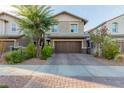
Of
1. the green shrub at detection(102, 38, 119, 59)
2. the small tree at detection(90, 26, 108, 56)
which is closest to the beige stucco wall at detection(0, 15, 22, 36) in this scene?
the small tree at detection(90, 26, 108, 56)

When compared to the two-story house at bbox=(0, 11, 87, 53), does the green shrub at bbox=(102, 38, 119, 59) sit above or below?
below

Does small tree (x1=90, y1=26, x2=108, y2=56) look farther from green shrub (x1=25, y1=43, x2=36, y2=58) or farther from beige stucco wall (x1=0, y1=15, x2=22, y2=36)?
beige stucco wall (x1=0, y1=15, x2=22, y2=36)

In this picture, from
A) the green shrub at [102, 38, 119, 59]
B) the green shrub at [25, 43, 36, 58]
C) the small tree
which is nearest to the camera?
the green shrub at [25, 43, 36, 58]

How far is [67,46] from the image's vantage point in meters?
35.4

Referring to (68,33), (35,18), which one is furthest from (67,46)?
(35,18)

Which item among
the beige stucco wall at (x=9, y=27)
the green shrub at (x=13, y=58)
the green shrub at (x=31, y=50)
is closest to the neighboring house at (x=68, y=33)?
the beige stucco wall at (x=9, y=27)

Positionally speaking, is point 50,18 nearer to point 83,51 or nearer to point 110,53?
point 110,53

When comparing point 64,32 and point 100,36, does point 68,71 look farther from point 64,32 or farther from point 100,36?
point 64,32

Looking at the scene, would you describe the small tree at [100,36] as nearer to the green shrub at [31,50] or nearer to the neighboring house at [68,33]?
the green shrub at [31,50]

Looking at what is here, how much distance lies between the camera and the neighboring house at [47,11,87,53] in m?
35.1

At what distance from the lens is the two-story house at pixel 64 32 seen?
35062 mm

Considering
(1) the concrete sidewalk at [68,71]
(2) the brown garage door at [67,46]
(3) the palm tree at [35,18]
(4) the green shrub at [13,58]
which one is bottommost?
(1) the concrete sidewalk at [68,71]
